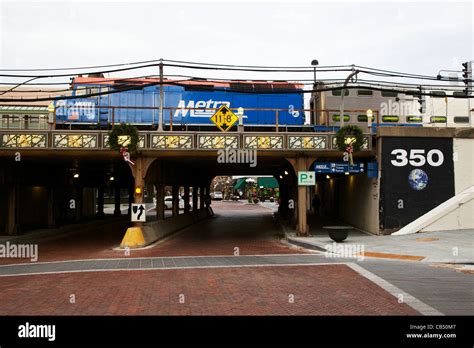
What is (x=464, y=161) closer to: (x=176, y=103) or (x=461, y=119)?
(x=461, y=119)

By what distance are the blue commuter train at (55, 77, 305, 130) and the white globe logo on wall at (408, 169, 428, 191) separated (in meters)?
7.65

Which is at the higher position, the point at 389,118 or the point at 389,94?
the point at 389,94

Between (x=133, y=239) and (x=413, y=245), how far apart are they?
12.0 metres

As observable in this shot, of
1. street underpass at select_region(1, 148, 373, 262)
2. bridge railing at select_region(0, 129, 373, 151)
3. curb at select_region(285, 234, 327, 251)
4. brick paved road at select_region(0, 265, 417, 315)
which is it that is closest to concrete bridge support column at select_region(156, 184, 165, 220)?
street underpass at select_region(1, 148, 373, 262)

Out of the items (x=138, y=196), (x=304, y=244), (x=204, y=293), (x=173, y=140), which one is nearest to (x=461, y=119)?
(x=304, y=244)

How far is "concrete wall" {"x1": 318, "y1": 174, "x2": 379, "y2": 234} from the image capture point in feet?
71.2

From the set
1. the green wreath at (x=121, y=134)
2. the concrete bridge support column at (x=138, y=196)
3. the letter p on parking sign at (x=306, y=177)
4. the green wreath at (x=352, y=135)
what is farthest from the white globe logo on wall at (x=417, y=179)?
the green wreath at (x=121, y=134)

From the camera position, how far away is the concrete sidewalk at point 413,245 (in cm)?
1428

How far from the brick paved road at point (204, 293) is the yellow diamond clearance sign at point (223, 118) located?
9.61 meters

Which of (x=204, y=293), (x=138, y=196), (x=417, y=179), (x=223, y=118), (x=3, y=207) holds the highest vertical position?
(x=223, y=118)

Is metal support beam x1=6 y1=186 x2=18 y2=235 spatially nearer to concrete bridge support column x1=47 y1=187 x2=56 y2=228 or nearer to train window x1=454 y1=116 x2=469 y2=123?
concrete bridge support column x1=47 y1=187 x2=56 y2=228

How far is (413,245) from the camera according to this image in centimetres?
1683

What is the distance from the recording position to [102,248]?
19031 mm
